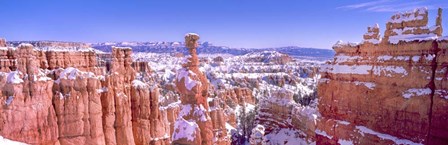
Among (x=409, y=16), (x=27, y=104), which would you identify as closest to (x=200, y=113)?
(x=409, y=16)

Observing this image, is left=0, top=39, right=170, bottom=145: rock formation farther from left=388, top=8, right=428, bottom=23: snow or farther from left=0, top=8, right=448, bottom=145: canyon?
left=388, top=8, right=428, bottom=23: snow

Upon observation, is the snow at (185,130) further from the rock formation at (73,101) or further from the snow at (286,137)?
the snow at (286,137)

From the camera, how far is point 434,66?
9.66 meters

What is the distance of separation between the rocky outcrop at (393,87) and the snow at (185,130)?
5636 millimetres

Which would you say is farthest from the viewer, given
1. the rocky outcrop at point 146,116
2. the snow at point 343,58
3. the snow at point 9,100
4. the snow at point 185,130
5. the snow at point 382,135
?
the rocky outcrop at point 146,116

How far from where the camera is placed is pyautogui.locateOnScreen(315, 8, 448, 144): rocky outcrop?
9.69 metres

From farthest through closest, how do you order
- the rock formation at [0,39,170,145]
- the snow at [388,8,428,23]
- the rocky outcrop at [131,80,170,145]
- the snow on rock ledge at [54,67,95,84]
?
the rocky outcrop at [131,80,170,145] < the snow on rock ledge at [54,67,95,84] < the rock formation at [0,39,170,145] < the snow at [388,8,428,23]

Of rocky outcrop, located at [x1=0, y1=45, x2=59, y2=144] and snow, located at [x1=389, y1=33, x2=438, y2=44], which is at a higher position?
snow, located at [x1=389, y1=33, x2=438, y2=44]

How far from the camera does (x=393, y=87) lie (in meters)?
10.7

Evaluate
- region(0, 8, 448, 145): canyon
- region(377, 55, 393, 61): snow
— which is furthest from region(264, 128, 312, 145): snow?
region(377, 55, 393, 61): snow

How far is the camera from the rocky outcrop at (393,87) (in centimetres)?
969

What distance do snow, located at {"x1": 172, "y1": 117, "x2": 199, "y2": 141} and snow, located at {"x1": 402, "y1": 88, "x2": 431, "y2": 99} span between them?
21.0ft

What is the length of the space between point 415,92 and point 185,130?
274 inches

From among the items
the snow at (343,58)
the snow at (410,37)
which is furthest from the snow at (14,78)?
the snow at (410,37)
